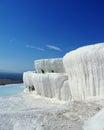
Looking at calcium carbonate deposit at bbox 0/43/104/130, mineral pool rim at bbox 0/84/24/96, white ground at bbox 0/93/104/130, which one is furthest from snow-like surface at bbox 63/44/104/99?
mineral pool rim at bbox 0/84/24/96

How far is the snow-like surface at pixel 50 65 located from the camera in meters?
9.27

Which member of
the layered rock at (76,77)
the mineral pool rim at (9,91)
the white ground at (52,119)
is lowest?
the white ground at (52,119)

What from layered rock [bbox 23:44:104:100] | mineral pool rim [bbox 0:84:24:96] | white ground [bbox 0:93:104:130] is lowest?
white ground [bbox 0:93:104:130]

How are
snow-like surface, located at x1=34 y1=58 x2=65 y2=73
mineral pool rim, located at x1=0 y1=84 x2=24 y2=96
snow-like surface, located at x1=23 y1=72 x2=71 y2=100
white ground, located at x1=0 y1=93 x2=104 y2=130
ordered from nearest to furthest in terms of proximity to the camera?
white ground, located at x1=0 y1=93 x2=104 y2=130 < snow-like surface, located at x1=23 y1=72 x2=71 y2=100 < snow-like surface, located at x1=34 y1=58 x2=65 y2=73 < mineral pool rim, located at x1=0 y1=84 x2=24 y2=96

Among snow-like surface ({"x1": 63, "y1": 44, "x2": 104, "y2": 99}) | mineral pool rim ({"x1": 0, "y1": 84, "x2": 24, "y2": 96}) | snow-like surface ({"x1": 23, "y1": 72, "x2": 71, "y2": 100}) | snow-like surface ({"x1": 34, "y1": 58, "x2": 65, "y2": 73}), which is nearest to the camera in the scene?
snow-like surface ({"x1": 63, "y1": 44, "x2": 104, "y2": 99})

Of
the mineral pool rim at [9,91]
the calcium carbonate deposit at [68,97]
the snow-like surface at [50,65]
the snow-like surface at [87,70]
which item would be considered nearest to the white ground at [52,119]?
the calcium carbonate deposit at [68,97]

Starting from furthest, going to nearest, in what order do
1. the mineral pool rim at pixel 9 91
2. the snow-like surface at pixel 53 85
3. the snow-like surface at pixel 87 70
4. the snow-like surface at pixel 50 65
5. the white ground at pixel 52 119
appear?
the mineral pool rim at pixel 9 91 → the snow-like surface at pixel 50 65 → the snow-like surface at pixel 53 85 → the snow-like surface at pixel 87 70 → the white ground at pixel 52 119

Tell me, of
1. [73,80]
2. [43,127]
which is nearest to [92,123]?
[43,127]

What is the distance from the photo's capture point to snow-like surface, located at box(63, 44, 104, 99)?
5.78 m

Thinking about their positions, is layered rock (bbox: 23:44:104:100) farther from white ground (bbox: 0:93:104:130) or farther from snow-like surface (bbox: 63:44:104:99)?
white ground (bbox: 0:93:104:130)

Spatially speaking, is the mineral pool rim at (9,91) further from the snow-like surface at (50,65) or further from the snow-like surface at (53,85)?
the snow-like surface at (53,85)

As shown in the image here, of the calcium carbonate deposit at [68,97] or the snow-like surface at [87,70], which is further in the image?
the snow-like surface at [87,70]

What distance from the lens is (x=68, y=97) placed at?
7.83 m

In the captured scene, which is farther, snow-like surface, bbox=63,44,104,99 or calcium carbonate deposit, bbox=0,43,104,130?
snow-like surface, bbox=63,44,104,99
